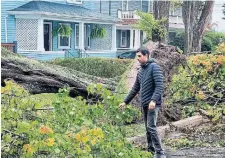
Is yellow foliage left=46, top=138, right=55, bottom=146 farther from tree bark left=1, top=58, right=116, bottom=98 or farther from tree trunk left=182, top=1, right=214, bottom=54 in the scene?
tree trunk left=182, top=1, right=214, bottom=54

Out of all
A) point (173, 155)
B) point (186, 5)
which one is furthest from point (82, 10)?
point (173, 155)

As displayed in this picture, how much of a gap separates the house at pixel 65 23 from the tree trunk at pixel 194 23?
6.45 meters

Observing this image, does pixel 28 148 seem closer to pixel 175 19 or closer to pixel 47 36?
pixel 47 36

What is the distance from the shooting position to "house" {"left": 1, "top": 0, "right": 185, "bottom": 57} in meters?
29.8

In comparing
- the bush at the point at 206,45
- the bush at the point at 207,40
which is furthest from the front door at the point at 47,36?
the bush at the point at 206,45

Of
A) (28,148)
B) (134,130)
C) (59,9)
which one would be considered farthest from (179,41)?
(28,148)

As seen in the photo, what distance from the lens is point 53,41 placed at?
3303 centimetres

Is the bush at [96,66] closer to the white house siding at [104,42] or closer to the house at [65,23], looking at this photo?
the house at [65,23]

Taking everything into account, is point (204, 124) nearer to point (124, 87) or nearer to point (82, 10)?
point (124, 87)

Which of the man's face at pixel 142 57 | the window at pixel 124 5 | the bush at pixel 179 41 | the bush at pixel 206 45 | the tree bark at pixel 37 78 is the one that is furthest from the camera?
the window at pixel 124 5

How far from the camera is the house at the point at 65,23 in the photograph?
2975 cm

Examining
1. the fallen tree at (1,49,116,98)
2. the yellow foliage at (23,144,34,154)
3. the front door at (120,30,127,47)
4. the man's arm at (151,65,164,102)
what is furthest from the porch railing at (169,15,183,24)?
the yellow foliage at (23,144,34,154)

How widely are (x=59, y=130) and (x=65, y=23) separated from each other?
2958cm

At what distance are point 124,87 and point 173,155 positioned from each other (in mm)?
2534
